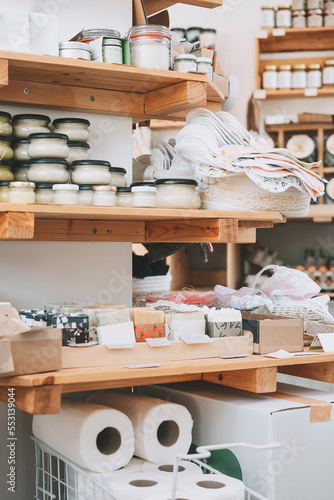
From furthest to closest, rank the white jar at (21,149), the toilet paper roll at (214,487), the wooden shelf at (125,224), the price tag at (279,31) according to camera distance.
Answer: the price tag at (279,31)
the white jar at (21,149)
the wooden shelf at (125,224)
the toilet paper roll at (214,487)

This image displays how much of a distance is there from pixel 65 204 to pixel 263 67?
3.18m

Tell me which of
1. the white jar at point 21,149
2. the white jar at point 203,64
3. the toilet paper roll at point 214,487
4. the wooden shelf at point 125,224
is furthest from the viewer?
the white jar at point 203,64

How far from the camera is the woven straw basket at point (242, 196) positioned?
1853 millimetres

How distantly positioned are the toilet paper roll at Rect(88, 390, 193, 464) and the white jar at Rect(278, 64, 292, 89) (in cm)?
302

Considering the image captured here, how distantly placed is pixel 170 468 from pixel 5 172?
858 mm

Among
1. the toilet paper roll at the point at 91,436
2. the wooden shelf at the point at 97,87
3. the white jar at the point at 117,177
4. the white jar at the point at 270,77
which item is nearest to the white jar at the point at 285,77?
the white jar at the point at 270,77

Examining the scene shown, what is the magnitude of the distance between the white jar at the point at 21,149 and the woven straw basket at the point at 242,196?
0.49m

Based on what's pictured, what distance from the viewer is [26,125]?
1797 millimetres

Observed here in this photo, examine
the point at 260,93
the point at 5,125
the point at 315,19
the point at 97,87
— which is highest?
the point at 315,19

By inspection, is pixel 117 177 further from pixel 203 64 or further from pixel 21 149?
pixel 203 64

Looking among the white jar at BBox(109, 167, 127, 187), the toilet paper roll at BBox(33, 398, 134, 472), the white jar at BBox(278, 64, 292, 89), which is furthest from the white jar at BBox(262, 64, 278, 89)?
the toilet paper roll at BBox(33, 398, 134, 472)

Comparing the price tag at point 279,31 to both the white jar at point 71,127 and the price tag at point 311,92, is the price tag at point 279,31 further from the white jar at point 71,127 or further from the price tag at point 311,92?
the white jar at point 71,127

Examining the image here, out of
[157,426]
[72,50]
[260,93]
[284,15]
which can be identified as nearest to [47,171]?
[72,50]

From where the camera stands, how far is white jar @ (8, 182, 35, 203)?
1.60m
